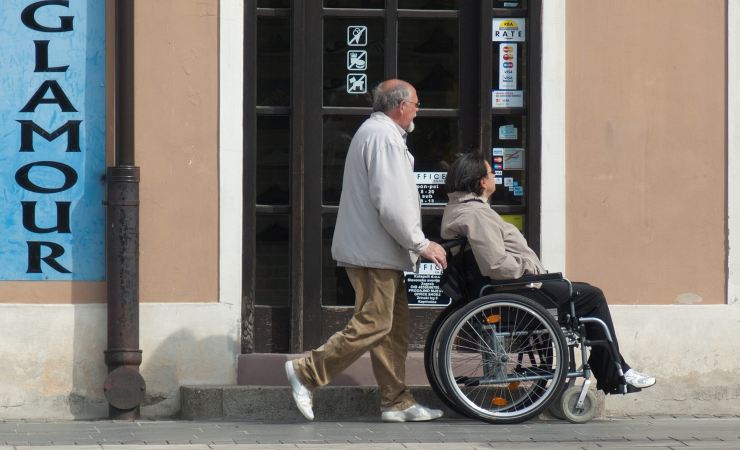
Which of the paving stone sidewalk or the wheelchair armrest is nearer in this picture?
the paving stone sidewalk

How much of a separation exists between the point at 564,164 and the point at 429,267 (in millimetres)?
1044

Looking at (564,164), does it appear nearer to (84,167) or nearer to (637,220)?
(637,220)

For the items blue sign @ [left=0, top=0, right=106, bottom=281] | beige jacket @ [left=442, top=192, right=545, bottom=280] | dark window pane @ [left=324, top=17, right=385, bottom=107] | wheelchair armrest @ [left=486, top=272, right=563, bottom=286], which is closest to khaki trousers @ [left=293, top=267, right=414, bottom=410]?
beige jacket @ [left=442, top=192, right=545, bottom=280]

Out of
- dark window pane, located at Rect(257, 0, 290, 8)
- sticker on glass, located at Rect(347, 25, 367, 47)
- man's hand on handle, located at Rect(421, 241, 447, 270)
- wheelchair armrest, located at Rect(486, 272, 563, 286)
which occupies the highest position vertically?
dark window pane, located at Rect(257, 0, 290, 8)

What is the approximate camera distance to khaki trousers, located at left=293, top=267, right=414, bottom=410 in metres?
8.20

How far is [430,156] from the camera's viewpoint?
368 inches

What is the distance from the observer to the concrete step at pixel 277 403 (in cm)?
870

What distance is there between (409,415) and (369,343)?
1.74 feet

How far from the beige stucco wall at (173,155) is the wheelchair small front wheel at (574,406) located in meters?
2.14

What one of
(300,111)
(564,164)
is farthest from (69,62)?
(564,164)

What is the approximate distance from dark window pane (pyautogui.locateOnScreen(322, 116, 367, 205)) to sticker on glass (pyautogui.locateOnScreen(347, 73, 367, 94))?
161mm

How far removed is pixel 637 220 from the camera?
923 centimetres

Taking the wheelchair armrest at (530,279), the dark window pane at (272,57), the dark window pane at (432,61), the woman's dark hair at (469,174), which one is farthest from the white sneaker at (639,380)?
the dark window pane at (272,57)

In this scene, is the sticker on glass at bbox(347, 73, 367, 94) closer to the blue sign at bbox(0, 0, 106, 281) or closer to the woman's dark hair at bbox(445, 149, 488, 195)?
the woman's dark hair at bbox(445, 149, 488, 195)
